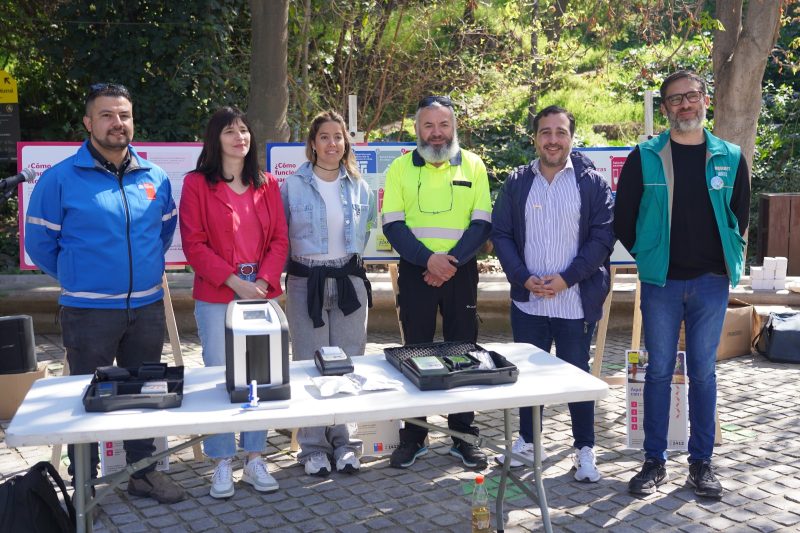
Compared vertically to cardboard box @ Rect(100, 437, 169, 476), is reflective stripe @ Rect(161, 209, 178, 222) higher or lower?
higher

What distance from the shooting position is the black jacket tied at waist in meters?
4.68

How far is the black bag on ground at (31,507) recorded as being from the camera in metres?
3.26

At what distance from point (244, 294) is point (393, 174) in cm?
110

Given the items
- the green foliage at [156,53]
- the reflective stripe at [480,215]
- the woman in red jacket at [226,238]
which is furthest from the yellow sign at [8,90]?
the reflective stripe at [480,215]

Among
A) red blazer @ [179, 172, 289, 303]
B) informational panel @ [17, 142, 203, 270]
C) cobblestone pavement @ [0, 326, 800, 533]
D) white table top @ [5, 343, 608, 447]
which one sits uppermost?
informational panel @ [17, 142, 203, 270]

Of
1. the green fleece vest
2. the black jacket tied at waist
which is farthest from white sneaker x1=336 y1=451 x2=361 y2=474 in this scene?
the green fleece vest

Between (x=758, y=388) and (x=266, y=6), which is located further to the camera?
(x=266, y=6)

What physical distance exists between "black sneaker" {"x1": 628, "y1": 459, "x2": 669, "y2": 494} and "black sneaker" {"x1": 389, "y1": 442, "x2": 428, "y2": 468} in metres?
1.19

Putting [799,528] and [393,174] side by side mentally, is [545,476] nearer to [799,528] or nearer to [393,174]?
[799,528]

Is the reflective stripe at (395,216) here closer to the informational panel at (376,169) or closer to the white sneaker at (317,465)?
the informational panel at (376,169)

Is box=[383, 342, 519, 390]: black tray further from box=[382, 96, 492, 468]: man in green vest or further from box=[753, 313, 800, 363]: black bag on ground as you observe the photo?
box=[753, 313, 800, 363]: black bag on ground

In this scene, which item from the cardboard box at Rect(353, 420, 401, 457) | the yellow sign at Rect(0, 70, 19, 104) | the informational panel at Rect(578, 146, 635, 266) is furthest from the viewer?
the yellow sign at Rect(0, 70, 19, 104)

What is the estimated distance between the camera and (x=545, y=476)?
4676 mm

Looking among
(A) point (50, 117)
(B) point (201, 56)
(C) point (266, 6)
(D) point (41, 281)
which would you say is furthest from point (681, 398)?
(A) point (50, 117)
